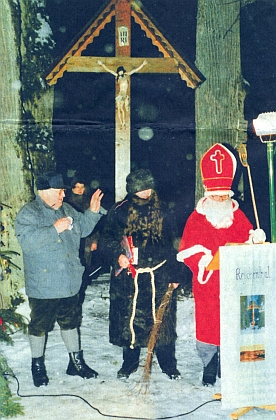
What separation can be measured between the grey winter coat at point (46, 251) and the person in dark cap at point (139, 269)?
203 mm

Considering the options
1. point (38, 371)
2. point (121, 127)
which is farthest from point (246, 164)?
point (38, 371)

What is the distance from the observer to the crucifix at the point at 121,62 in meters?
3.16

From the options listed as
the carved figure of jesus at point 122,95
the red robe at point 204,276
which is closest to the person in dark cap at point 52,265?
the carved figure of jesus at point 122,95

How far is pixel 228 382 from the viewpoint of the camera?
3.32 m

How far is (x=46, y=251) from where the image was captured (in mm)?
3156

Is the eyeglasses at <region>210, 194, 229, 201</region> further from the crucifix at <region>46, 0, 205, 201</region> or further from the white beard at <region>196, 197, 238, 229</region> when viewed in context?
the crucifix at <region>46, 0, 205, 201</region>

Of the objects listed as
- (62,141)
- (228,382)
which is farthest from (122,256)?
(228,382)

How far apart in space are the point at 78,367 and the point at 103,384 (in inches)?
6.6

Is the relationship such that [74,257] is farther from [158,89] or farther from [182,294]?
[158,89]

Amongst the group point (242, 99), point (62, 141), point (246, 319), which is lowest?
point (246, 319)

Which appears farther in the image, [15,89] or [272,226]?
[272,226]

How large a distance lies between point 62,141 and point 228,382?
64.1 inches

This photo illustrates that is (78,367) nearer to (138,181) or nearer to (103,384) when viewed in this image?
(103,384)

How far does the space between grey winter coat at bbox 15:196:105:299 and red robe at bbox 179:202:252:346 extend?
0.64m
